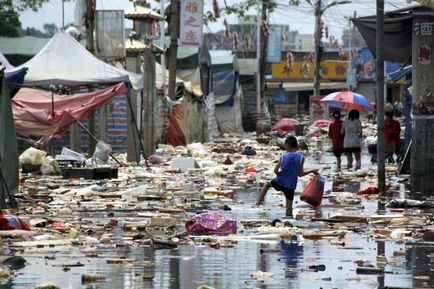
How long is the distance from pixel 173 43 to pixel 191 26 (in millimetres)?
1771

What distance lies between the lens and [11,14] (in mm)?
56125

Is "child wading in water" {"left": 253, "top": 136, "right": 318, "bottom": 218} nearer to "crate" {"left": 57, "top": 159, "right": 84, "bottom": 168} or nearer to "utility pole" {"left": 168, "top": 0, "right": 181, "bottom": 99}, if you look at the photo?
"crate" {"left": 57, "top": 159, "right": 84, "bottom": 168}

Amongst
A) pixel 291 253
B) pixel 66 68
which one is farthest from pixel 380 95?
pixel 291 253

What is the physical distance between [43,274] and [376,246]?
4.28 m

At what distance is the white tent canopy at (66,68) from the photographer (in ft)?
94.0

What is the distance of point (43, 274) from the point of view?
11117 millimetres

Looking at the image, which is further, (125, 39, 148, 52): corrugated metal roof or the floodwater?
(125, 39, 148, 52): corrugated metal roof

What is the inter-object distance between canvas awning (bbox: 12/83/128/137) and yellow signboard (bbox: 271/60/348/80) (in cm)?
6249

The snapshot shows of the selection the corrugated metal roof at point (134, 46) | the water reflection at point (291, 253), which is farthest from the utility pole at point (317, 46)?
the water reflection at point (291, 253)

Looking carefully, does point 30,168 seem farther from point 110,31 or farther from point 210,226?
point 210,226

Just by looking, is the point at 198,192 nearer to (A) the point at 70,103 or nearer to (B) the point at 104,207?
(B) the point at 104,207

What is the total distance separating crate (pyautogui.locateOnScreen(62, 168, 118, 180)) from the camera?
85.3 ft

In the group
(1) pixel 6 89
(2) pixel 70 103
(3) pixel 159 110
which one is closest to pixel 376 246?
(1) pixel 6 89

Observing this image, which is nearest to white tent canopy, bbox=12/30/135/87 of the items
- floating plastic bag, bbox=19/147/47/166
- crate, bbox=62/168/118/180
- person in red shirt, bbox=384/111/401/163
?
floating plastic bag, bbox=19/147/47/166
